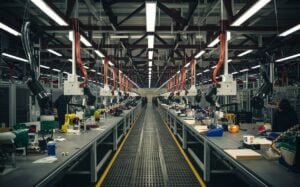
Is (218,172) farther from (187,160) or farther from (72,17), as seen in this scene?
(72,17)

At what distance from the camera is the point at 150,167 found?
4984mm

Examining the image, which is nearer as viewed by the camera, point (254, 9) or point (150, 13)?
point (254, 9)

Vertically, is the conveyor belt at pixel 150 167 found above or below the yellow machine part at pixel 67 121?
below

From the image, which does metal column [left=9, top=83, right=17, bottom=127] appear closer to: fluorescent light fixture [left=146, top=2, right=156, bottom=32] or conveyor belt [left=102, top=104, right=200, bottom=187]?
conveyor belt [left=102, top=104, right=200, bottom=187]

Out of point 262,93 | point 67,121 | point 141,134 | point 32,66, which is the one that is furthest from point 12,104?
point 262,93

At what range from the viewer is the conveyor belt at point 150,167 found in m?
4.21

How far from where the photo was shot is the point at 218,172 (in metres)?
4.12

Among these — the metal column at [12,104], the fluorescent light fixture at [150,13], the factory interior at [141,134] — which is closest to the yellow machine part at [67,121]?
the factory interior at [141,134]

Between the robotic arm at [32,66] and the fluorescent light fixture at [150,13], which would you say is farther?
the fluorescent light fixture at [150,13]

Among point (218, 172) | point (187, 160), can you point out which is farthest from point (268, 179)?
point (187, 160)

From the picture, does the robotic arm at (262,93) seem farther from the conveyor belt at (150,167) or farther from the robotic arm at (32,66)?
the robotic arm at (32,66)

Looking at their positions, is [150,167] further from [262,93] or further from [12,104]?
[12,104]

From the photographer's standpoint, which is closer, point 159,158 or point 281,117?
point 281,117

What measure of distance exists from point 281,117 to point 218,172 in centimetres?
177
